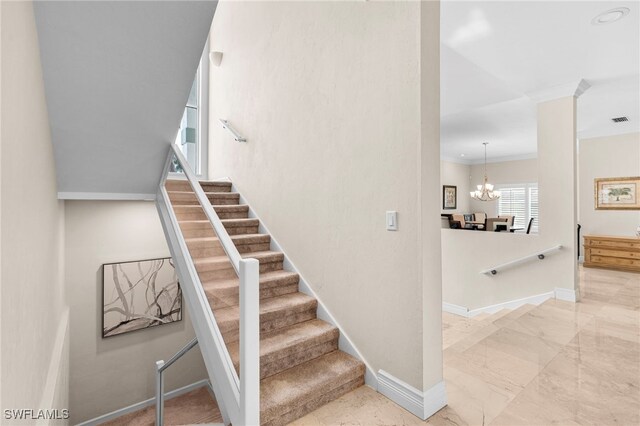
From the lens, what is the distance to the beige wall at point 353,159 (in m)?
2.04

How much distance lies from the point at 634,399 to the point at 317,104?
3.10 m

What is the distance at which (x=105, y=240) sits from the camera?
4.18 metres

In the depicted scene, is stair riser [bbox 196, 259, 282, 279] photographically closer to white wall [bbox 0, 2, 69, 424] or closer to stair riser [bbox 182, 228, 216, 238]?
stair riser [bbox 182, 228, 216, 238]

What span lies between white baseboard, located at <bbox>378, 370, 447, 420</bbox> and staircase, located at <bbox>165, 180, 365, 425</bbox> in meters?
0.26

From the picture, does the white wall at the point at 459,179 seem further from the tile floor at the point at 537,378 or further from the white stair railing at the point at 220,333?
the white stair railing at the point at 220,333

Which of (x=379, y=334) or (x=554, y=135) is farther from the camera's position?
(x=554, y=135)

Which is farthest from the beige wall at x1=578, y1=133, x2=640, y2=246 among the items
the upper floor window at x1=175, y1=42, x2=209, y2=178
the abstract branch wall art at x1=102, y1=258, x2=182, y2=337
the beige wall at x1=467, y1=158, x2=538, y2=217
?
the abstract branch wall art at x1=102, y1=258, x2=182, y2=337

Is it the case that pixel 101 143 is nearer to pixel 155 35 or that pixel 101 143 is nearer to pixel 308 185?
pixel 155 35

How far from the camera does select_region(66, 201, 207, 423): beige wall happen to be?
3.94 meters

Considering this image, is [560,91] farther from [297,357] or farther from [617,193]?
[297,357]

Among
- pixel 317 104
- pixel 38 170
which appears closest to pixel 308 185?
pixel 317 104

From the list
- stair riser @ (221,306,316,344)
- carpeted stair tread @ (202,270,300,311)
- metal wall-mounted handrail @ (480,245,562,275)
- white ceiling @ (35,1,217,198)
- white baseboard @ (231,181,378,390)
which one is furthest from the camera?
metal wall-mounted handrail @ (480,245,562,275)

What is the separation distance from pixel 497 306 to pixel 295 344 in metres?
3.98

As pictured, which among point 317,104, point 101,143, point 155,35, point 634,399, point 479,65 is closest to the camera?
point 155,35
